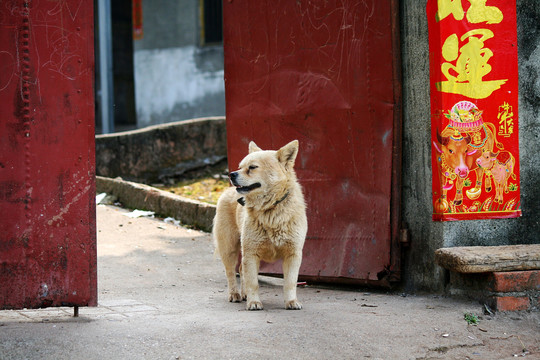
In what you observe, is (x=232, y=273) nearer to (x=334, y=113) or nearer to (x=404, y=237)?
(x=404, y=237)

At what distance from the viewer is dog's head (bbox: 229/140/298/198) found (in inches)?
209

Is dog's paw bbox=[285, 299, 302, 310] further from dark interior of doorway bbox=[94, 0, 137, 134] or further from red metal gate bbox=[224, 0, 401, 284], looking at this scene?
dark interior of doorway bbox=[94, 0, 137, 134]

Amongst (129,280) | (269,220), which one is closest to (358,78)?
(269,220)

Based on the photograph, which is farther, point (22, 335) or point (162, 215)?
point (162, 215)

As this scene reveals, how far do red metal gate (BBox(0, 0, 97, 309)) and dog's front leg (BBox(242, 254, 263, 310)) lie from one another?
1.22 metres

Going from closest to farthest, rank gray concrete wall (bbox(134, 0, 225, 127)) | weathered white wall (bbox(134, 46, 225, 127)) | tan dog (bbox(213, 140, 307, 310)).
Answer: tan dog (bbox(213, 140, 307, 310)) → gray concrete wall (bbox(134, 0, 225, 127)) → weathered white wall (bbox(134, 46, 225, 127))

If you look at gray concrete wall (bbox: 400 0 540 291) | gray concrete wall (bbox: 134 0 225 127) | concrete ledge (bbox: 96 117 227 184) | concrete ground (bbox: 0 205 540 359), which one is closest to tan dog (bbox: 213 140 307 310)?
concrete ground (bbox: 0 205 540 359)

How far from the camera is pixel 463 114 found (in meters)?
5.45

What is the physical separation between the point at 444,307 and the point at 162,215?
6.00m

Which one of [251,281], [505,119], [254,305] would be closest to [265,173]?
[251,281]

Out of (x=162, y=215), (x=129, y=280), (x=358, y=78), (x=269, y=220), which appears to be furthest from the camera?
(x=162, y=215)

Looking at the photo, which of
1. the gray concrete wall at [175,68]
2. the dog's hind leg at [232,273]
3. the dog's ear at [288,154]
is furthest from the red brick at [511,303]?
the gray concrete wall at [175,68]

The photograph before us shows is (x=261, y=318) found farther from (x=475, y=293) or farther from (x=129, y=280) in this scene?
(x=129, y=280)

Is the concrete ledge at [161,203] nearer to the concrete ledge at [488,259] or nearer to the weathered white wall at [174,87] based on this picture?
the concrete ledge at [488,259]
